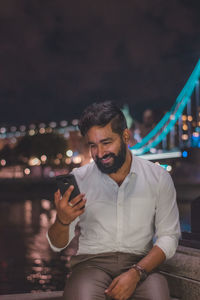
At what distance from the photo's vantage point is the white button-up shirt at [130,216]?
2.23 metres

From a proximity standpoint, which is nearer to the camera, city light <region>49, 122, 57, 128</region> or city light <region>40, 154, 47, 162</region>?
city light <region>40, 154, 47, 162</region>

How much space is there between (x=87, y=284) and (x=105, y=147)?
0.72m

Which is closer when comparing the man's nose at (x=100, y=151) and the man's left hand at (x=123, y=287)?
the man's left hand at (x=123, y=287)

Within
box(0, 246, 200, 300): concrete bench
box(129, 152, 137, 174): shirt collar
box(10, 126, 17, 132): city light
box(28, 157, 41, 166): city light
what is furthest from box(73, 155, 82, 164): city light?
box(129, 152, 137, 174): shirt collar

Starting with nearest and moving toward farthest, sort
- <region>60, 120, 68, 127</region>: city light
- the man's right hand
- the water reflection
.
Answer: the man's right hand → the water reflection → <region>60, 120, 68, 127</region>: city light

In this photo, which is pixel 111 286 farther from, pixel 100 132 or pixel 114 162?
pixel 100 132

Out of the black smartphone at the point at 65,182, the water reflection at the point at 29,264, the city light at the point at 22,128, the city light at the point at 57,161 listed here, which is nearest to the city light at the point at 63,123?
the city light at the point at 22,128

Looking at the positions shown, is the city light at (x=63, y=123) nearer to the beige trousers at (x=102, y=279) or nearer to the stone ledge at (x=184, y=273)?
the stone ledge at (x=184, y=273)

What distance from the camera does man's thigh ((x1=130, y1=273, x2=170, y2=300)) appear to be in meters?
2.05

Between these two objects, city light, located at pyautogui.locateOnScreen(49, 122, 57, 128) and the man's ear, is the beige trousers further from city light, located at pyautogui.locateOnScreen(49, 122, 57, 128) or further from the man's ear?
city light, located at pyautogui.locateOnScreen(49, 122, 57, 128)

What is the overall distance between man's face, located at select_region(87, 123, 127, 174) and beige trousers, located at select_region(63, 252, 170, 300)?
1.59 feet

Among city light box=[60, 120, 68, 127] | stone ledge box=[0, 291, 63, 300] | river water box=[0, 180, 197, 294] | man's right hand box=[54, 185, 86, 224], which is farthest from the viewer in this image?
city light box=[60, 120, 68, 127]

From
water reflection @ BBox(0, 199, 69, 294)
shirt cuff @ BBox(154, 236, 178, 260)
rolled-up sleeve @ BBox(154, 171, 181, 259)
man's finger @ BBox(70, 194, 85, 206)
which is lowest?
water reflection @ BBox(0, 199, 69, 294)

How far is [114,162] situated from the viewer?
2264 mm
